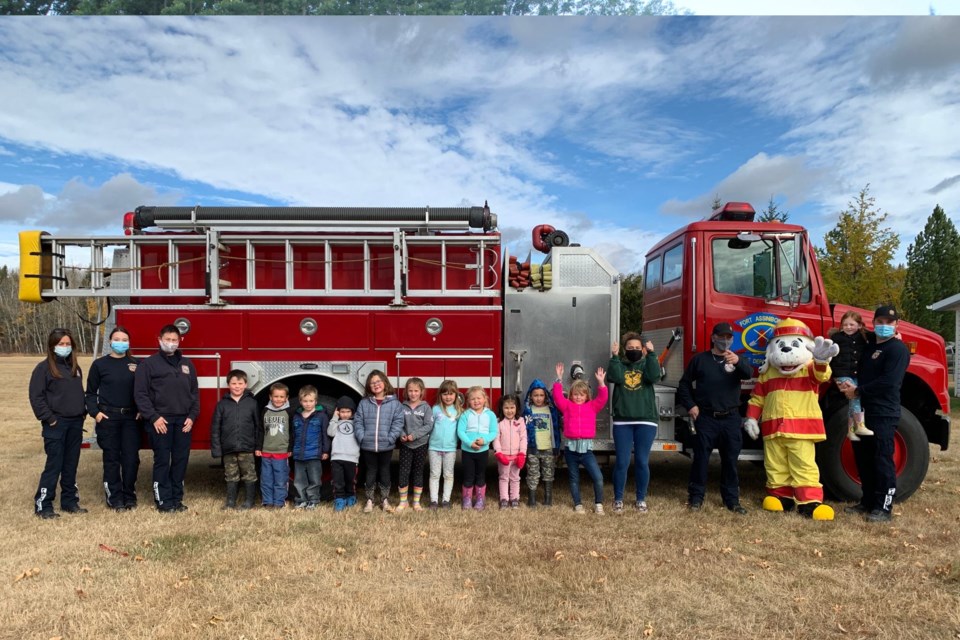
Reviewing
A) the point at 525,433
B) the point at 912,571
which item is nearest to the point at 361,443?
the point at 525,433

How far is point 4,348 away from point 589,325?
241ft

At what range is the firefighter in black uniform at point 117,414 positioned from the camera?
19.4 ft

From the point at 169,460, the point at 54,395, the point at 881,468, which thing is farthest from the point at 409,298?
the point at 881,468

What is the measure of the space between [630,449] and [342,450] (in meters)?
2.77

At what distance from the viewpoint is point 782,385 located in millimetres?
6066

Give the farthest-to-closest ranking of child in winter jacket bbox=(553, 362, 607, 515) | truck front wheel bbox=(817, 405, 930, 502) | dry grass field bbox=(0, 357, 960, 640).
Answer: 1. truck front wheel bbox=(817, 405, 930, 502)
2. child in winter jacket bbox=(553, 362, 607, 515)
3. dry grass field bbox=(0, 357, 960, 640)

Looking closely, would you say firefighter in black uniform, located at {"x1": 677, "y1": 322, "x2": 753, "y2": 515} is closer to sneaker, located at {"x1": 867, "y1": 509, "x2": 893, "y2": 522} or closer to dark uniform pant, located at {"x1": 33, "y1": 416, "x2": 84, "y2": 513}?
sneaker, located at {"x1": 867, "y1": 509, "x2": 893, "y2": 522}

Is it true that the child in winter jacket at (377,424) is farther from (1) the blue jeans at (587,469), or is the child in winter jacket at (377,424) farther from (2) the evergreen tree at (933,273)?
(2) the evergreen tree at (933,273)

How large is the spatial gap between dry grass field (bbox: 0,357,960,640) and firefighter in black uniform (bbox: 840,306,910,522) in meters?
0.30

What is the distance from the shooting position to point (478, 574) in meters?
4.50

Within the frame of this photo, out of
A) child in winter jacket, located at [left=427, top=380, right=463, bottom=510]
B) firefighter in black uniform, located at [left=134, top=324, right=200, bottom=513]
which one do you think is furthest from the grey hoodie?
firefighter in black uniform, located at [left=134, top=324, right=200, bottom=513]

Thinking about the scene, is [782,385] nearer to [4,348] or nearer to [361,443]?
[361,443]

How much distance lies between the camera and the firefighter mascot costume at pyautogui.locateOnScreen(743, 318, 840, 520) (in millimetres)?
5898

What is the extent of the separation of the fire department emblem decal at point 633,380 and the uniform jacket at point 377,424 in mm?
2180
